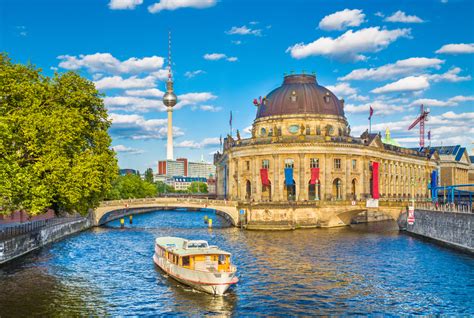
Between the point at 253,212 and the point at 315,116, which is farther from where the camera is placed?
the point at 315,116

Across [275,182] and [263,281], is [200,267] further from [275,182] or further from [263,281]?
[275,182]

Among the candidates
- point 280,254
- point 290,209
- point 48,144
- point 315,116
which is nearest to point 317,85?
point 315,116

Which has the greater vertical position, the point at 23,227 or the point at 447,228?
the point at 23,227

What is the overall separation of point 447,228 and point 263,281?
3749cm

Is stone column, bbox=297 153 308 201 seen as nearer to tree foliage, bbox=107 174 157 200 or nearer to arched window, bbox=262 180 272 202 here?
arched window, bbox=262 180 272 202

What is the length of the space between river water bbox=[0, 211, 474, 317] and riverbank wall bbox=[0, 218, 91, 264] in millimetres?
1272

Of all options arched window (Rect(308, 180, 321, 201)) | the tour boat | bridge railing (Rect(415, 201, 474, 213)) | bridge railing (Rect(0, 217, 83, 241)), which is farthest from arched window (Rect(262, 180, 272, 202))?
the tour boat

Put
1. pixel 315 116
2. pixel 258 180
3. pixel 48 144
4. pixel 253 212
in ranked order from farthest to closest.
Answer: pixel 315 116
pixel 258 180
pixel 253 212
pixel 48 144

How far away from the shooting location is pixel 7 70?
60.9 m

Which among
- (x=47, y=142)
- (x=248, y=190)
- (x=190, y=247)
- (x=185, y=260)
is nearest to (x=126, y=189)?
(x=248, y=190)

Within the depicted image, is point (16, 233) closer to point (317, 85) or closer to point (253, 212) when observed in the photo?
point (253, 212)

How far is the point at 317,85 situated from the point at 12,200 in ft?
340

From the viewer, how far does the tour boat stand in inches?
1893

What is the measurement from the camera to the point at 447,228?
259 feet
